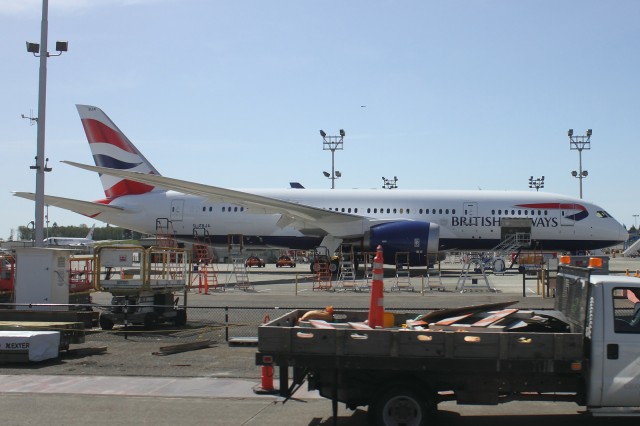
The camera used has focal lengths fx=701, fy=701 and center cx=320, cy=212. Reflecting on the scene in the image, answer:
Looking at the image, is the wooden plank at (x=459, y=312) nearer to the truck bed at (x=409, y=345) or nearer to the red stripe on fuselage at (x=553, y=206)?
the truck bed at (x=409, y=345)

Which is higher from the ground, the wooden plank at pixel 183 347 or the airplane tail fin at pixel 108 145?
the airplane tail fin at pixel 108 145

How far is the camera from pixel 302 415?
333 inches

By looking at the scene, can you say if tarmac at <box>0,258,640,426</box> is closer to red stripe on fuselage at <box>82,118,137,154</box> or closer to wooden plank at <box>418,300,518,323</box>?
wooden plank at <box>418,300,518,323</box>

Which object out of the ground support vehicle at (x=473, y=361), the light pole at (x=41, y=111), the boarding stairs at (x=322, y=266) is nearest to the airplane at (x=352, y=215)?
the boarding stairs at (x=322, y=266)

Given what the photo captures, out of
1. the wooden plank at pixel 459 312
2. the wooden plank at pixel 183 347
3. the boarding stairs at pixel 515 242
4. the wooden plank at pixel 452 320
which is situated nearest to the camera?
the wooden plank at pixel 452 320

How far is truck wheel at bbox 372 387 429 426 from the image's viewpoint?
7105mm

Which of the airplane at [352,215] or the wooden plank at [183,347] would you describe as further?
the airplane at [352,215]

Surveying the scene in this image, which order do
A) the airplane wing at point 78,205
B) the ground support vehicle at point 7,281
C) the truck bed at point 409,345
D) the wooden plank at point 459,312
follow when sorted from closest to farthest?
the truck bed at point 409,345
the wooden plank at point 459,312
the ground support vehicle at point 7,281
the airplane wing at point 78,205

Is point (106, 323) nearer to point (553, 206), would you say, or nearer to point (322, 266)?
point (322, 266)

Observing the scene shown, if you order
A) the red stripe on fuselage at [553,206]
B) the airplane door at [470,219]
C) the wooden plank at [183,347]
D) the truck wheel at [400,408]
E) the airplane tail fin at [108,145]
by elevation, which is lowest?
the wooden plank at [183,347]

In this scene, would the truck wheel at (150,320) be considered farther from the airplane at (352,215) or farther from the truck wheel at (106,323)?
the airplane at (352,215)

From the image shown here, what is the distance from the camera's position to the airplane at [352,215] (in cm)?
3369

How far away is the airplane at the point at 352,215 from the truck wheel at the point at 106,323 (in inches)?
649

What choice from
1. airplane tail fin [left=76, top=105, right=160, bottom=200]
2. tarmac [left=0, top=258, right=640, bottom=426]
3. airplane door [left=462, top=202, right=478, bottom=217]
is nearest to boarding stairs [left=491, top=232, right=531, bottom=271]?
airplane door [left=462, top=202, right=478, bottom=217]
